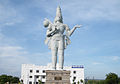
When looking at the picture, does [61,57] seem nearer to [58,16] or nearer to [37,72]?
[58,16]

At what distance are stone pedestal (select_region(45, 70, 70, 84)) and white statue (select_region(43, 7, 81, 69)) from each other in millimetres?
417

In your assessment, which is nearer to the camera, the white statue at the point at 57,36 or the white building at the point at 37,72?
the white statue at the point at 57,36

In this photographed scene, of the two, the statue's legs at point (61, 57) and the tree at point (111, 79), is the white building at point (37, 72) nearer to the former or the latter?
the tree at point (111, 79)

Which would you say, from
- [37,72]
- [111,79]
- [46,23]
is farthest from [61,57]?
[37,72]

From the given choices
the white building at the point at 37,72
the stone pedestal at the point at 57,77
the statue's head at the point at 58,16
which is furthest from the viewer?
the white building at the point at 37,72

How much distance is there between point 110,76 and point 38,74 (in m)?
14.2

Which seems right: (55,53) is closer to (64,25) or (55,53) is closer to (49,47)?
(49,47)

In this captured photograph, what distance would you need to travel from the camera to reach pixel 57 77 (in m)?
8.66

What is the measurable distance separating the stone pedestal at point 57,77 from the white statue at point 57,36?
1.37 feet

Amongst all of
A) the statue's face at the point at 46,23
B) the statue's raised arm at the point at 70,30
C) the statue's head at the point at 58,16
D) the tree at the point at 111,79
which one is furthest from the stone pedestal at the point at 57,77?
the tree at the point at 111,79

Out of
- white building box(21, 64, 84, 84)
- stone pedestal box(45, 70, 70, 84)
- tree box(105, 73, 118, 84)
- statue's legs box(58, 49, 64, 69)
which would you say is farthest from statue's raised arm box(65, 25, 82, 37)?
white building box(21, 64, 84, 84)

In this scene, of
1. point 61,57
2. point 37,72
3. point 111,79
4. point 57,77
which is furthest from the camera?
point 37,72

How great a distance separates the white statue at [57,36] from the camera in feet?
30.1

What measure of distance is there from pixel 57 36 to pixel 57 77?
230 cm
